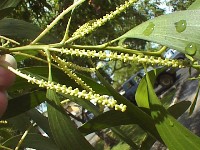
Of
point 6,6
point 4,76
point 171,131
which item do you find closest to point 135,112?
point 171,131

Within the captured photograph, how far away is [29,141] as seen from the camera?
1.34 meters

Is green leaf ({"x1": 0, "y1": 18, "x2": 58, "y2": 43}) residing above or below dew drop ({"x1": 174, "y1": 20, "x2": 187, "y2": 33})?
above

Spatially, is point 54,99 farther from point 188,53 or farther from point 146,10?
point 146,10

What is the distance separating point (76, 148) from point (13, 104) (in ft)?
1.01

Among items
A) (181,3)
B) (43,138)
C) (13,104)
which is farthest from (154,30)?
(181,3)

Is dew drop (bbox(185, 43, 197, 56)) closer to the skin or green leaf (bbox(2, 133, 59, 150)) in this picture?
the skin

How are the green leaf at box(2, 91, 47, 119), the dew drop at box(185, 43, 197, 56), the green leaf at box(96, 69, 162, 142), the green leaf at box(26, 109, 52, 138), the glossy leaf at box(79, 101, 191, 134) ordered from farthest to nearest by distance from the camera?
the green leaf at box(26, 109, 52, 138) < the green leaf at box(2, 91, 47, 119) < the glossy leaf at box(79, 101, 191, 134) < the green leaf at box(96, 69, 162, 142) < the dew drop at box(185, 43, 197, 56)

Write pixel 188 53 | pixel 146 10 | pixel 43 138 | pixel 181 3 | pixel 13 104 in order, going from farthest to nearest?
pixel 181 3 → pixel 146 10 → pixel 43 138 → pixel 13 104 → pixel 188 53

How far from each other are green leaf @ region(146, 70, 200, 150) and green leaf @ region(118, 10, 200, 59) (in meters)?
0.13

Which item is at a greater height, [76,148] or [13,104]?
[13,104]

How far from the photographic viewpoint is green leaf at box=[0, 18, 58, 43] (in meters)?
1.23

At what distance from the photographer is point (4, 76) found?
106cm

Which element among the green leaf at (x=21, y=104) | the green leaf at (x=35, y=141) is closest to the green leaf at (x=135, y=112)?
the green leaf at (x=21, y=104)

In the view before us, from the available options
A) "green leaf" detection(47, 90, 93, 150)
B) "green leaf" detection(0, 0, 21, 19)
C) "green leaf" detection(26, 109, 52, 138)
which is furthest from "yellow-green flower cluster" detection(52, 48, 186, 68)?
"green leaf" detection(26, 109, 52, 138)
